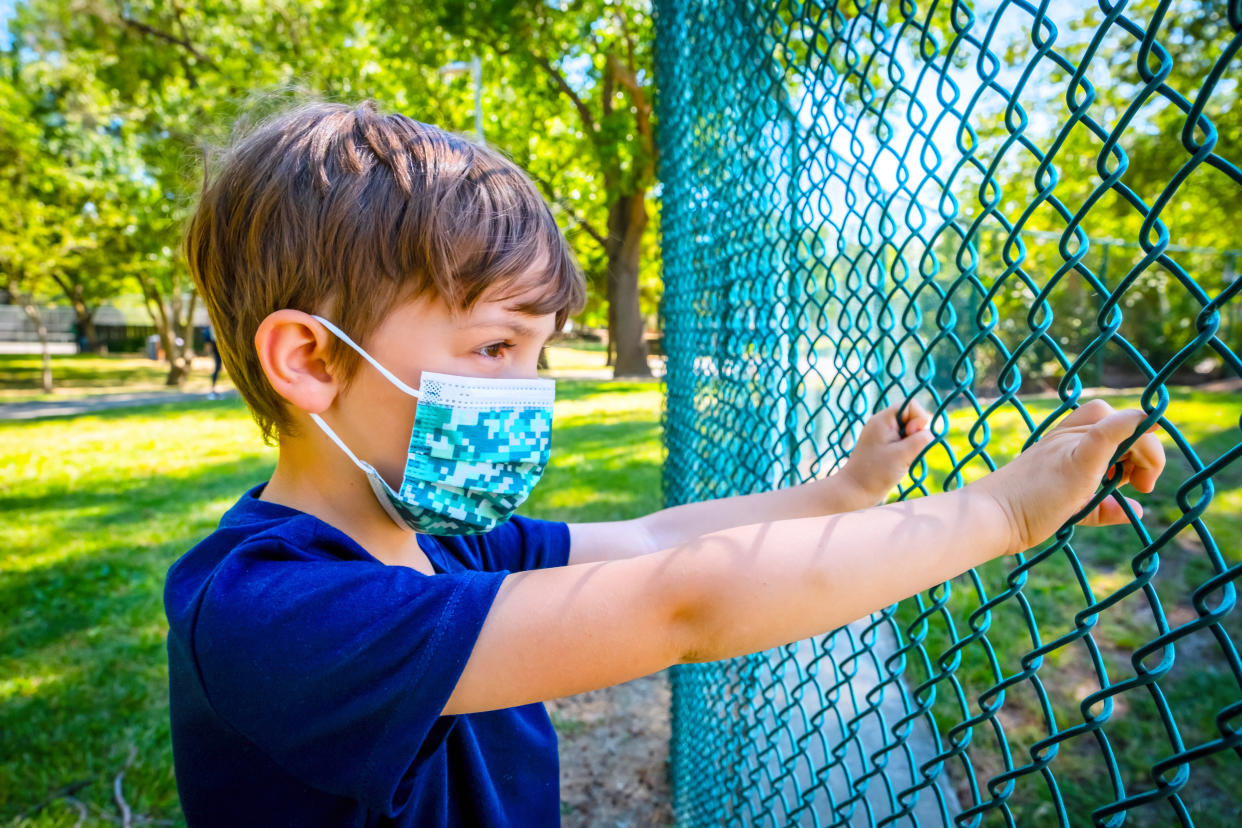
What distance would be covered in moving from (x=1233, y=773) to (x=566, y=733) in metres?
2.35

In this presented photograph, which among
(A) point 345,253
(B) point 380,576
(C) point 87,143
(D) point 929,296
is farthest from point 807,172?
(C) point 87,143

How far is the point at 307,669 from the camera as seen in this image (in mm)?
913

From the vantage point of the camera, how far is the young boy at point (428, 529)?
36.3 inches

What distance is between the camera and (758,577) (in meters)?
0.92

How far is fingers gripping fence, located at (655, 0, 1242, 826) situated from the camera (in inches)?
31.1

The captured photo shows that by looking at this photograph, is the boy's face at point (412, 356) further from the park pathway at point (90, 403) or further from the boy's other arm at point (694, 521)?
the park pathway at point (90, 403)

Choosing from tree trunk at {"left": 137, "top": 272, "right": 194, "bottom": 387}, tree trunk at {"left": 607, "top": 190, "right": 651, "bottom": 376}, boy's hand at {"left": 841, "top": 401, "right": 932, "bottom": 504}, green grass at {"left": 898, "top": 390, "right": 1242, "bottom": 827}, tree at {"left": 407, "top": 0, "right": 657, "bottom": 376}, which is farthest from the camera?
tree trunk at {"left": 137, "top": 272, "right": 194, "bottom": 387}

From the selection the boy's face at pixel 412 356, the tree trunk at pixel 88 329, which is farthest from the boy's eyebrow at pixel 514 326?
the tree trunk at pixel 88 329

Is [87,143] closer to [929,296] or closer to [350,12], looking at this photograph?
[350,12]

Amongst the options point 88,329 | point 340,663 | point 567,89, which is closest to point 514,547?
point 340,663

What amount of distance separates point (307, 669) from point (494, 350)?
58cm

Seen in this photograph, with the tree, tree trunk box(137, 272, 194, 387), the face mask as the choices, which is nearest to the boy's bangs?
the face mask

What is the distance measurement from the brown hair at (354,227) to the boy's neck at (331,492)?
2.5 inches

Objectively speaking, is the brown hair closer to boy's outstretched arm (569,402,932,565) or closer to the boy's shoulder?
the boy's shoulder
